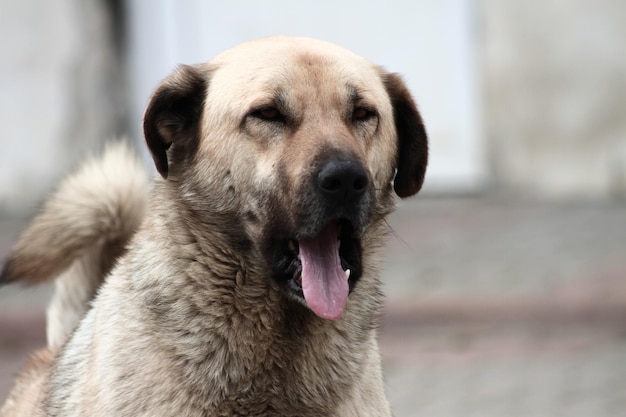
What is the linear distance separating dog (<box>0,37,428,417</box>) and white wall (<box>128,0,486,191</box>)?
24.0 ft

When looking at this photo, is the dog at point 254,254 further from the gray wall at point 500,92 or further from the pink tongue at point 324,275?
the gray wall at point 500,92

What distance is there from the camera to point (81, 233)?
4121 millimetres

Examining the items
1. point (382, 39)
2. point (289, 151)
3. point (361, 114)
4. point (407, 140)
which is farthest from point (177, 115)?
point (382, 39)

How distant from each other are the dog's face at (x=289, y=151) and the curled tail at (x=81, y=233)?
719 mm

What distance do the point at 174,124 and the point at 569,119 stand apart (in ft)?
26.1

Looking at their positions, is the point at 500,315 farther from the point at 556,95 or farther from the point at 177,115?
the point at 177,115

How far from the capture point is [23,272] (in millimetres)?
4059

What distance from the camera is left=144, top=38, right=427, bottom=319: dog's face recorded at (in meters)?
3.20

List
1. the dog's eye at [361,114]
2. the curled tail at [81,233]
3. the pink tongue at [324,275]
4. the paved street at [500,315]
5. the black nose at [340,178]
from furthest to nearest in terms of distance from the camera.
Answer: the paved street at [500,315] < the curled tail at [81,233] < the dog's eye at [361,114] < the pink tongue at [324,275] < the black nose at [340,178]

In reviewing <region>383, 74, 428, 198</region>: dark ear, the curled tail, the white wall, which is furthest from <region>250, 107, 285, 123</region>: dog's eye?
the white wall

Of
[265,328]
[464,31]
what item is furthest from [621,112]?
[265,328]

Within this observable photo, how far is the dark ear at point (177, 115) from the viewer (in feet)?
11.4

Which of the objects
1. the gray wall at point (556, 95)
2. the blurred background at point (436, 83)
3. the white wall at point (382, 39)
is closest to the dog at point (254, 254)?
the blurred background at point (436, 83)

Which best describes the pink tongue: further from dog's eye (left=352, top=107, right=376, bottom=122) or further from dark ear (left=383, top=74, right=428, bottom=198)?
dark ear (left=383, top=74, right=428, bottom=198)
